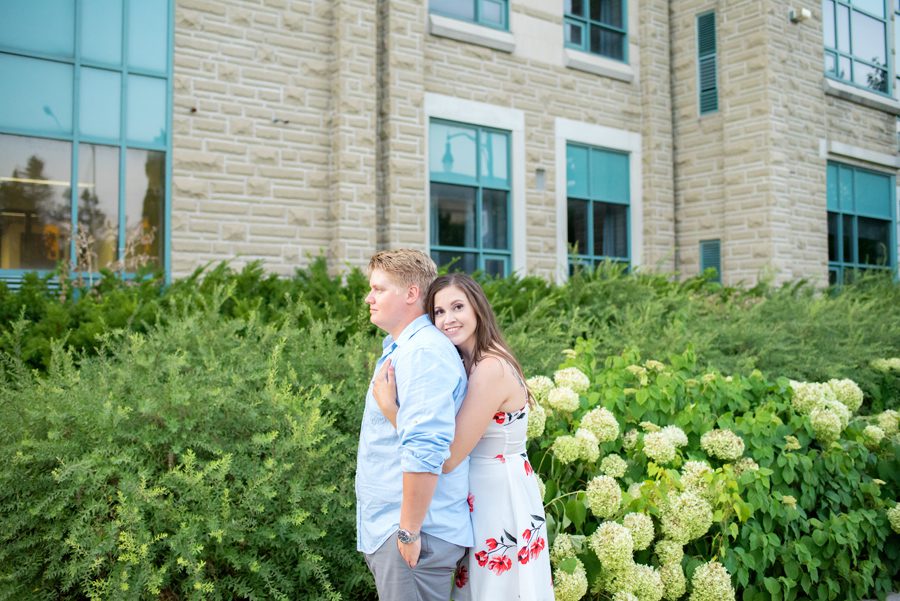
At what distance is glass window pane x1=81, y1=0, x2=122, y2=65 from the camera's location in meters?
7.88

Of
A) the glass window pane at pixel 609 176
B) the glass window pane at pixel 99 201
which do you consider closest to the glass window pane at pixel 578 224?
the glass window pane at pixel 609 176

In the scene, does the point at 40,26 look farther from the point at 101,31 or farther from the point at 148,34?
the point at 148,34

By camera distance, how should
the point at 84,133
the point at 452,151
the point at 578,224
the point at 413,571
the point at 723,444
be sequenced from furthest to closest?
the point at 578,224
the point at 452,151
the point at 84,133
the point at 723,444
the point at 413,571

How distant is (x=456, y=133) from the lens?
10.5 meters

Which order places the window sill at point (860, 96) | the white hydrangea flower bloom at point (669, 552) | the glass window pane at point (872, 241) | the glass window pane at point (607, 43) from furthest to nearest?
1. the glass window pane at point (872, 241)
2. the window sill at point (860, 96)
3. the glass window pane at point (607, 43)
4. the white hydrangea flower bloom at point (669, 552)

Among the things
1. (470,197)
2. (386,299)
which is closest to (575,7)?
(470,197)

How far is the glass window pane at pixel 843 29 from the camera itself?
1382 centimetres

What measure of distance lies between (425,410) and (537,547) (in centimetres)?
80

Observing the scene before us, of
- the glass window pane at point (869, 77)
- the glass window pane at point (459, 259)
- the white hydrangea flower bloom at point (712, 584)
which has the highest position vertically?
the glass window pane at point (869, 77)

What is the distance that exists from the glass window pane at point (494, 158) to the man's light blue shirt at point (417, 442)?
27.3 feet

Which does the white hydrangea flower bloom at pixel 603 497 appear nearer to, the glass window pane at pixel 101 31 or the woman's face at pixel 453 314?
the woman's face at pixel 453 314

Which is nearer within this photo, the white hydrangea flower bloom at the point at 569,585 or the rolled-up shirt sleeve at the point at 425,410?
the rolled-up shirt sleeve at the point at 425,410

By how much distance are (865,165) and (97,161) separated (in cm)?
1289

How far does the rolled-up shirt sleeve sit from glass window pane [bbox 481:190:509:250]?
27.2ft
